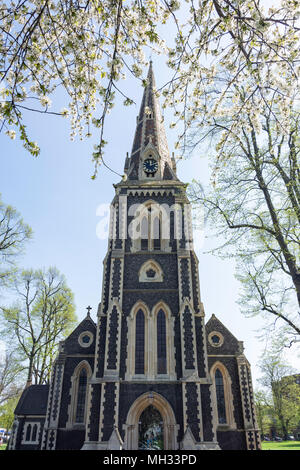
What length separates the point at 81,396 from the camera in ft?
57.1

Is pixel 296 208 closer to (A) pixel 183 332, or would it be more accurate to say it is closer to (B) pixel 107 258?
(A) pixel 183 332

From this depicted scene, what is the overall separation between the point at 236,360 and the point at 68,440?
32.6 feet

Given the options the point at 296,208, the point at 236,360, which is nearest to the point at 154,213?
the point at 236,360

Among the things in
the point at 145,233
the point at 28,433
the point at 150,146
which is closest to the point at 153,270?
the point at 145,233

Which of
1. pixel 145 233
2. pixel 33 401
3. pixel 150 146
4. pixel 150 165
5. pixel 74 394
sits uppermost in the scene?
pixel 150 146

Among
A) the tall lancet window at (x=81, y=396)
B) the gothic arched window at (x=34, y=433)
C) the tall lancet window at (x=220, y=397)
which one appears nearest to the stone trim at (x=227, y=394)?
the tall lancet window at (x=220, y=397)

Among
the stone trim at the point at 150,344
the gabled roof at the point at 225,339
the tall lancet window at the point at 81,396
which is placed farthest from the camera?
the gabled roof at the point at 225,339

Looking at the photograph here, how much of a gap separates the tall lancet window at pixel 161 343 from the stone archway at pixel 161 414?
51.9 inches

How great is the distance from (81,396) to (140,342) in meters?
4.63

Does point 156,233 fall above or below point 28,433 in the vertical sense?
above

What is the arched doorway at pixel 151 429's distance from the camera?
14867mm

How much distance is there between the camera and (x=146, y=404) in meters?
15.4

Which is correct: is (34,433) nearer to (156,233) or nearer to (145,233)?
(145,233)

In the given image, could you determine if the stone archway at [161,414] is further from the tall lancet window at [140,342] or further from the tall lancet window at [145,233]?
the tall lancet window at [145,233]
